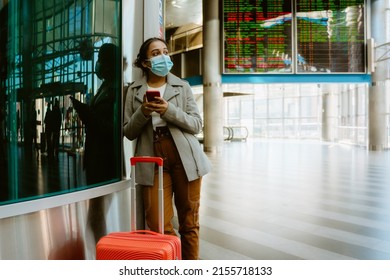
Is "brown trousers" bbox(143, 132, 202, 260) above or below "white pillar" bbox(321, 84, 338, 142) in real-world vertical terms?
below

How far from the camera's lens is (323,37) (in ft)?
37.6

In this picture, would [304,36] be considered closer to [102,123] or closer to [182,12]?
[182,12]

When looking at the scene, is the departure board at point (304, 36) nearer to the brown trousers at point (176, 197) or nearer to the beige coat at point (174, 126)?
the beige coat at point (174, 126)

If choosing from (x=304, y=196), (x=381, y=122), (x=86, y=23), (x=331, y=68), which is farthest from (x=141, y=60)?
(x=381, y=122)

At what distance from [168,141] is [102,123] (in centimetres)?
51

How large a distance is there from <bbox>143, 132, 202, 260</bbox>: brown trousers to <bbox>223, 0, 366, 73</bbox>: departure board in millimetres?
9786

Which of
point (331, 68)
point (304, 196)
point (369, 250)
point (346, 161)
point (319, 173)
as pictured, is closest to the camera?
point (369, 250)

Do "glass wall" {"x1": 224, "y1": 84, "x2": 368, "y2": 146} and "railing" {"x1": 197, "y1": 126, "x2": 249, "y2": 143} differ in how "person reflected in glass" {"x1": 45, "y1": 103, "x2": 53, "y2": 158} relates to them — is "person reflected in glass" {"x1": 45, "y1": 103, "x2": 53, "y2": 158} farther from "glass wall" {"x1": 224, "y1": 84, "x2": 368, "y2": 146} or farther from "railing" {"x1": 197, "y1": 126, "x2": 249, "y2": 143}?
Answer: "railing" {"x1": 197, "y1": 126, "x2": 249, "y2": 143}

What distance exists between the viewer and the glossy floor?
2.96 m

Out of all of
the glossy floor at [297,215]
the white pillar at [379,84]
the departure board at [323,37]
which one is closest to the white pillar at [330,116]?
the white pillar at [379,84]

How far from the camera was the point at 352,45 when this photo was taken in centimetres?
1154

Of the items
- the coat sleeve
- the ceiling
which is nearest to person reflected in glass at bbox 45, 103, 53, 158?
the coat sleeve
